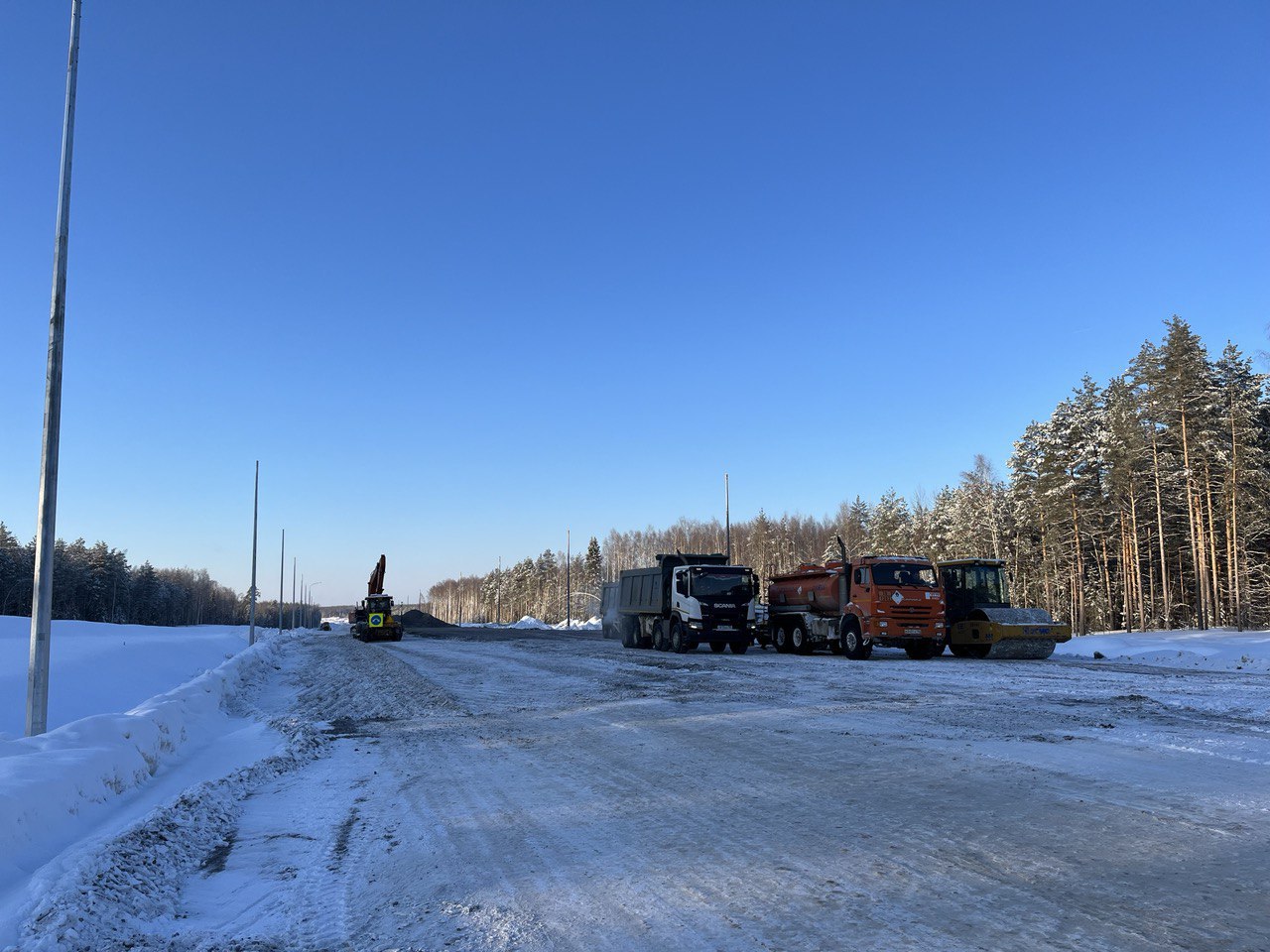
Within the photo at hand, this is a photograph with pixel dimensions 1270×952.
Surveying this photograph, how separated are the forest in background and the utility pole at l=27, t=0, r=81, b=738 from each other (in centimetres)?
3117

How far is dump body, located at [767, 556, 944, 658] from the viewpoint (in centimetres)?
2366

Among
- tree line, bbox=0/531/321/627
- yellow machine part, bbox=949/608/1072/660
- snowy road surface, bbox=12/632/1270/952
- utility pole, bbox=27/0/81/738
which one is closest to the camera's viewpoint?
snowy road surface, bbox=12/632/1270/952

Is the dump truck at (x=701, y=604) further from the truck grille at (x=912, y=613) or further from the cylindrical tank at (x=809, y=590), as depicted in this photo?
the truck grille at (x=912, y=613)

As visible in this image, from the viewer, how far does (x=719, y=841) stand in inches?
209

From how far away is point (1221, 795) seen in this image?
6.20 meters

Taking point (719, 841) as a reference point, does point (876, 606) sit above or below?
above

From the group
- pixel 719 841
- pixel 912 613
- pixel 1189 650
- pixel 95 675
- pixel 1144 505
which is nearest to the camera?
pixel 719 841

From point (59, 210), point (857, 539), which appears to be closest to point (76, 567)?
point (857, 539)

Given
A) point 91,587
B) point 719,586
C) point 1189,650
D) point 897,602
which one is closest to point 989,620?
point 897,602

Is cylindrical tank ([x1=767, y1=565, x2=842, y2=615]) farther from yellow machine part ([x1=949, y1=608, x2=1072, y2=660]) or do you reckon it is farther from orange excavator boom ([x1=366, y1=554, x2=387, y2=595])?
orange excavator boom ([x1=366, y1=554, x2=387, y2=595])

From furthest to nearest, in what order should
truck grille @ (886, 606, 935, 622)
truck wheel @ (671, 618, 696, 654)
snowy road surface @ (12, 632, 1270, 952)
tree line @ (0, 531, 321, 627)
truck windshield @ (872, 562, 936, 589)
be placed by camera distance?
tree line @ (0, 531, 321, 627) → truck wheel @ (671, 618, 696, 654) → truck windshield @ (872, 562, 936, 589) → truck grille @ (886, 606, 935, 622) → snowy road surface @ (12, 632, 1270, 952)

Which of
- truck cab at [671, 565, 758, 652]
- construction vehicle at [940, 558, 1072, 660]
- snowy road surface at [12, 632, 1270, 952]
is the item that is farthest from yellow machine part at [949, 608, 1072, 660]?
snowy road surface at [12, 632, 1270, 952]

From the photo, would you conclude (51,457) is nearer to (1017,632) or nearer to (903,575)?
(903,575)

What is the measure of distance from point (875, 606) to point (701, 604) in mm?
5999
